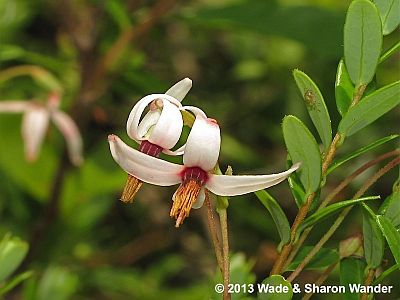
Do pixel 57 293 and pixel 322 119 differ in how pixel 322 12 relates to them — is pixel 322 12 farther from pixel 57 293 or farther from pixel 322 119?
pixel 322 119

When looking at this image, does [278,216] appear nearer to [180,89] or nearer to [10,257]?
[180,89]

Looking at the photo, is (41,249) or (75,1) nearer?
(41,249)

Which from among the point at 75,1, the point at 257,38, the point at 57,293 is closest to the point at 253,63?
the point at 257,38

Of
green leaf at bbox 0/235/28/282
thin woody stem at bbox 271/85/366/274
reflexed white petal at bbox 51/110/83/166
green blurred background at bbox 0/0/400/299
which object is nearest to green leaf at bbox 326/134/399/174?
thin woody stem at bbox 271/85/366/274

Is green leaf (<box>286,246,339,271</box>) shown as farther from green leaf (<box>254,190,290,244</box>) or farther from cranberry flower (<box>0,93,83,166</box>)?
cranberry flower (<box>0,93,83,166</box>)

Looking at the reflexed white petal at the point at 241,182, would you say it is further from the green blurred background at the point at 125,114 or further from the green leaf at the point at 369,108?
the green blurred background at the point at 125,114

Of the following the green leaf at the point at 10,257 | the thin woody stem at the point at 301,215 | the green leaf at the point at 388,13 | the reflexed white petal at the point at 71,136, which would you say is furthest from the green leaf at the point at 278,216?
the reflexed white petal at the point at 71,136

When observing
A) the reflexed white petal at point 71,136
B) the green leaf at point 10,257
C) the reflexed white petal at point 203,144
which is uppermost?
the reflexed white petal at point 71,136
